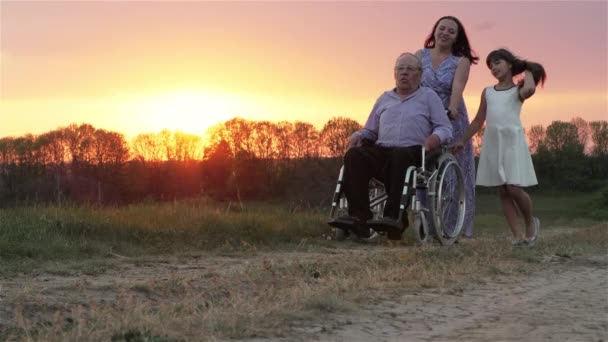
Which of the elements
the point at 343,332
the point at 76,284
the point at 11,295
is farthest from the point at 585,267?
the point at 11,295

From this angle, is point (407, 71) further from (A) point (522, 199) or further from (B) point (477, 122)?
→ (A) point (522, 199)

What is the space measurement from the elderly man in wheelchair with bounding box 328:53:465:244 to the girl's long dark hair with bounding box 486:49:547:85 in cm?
124

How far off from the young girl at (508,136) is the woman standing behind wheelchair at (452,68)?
0.77 feet

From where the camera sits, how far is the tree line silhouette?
29188mm

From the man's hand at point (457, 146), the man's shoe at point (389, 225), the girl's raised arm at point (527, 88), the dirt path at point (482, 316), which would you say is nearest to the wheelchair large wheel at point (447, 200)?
the man's hand at point (457, 146)

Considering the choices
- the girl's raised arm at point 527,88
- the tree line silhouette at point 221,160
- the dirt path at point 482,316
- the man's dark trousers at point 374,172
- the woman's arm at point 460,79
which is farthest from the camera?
the tree line silhouette at point 221,160

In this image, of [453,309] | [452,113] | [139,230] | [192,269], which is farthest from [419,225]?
[139,230]

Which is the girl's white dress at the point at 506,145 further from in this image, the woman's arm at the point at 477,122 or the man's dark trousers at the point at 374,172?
the man's dark trousers at the point at 374,172

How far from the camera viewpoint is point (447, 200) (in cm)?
721

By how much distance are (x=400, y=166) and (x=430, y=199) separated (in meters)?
0.55

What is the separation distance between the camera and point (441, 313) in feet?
11.8

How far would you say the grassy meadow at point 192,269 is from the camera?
10.4 feet

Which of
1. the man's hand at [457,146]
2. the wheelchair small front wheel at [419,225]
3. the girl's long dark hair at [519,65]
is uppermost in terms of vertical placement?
the girl's long dark hair at [519,65]

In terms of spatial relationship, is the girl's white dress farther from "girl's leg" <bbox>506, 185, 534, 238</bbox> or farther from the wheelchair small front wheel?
the wheelchair small front wheel
